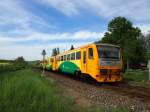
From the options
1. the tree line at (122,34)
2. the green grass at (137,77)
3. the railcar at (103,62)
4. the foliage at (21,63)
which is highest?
the tree line at (122,34)

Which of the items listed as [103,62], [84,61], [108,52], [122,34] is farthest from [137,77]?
[122,34]

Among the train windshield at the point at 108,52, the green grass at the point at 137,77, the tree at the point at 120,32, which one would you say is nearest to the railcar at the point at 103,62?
the train windshield at the point at 108,52

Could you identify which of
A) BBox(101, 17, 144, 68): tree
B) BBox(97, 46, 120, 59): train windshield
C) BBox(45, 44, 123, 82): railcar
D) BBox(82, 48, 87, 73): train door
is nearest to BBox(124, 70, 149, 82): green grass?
BBox(45, 44, 123, 82): railcar

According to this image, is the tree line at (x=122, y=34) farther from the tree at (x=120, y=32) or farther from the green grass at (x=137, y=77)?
the green grass at (x=137, y=77)

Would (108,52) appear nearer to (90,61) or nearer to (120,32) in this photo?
(90,61)

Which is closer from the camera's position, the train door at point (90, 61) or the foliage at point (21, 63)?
the train door at point (90, 61)

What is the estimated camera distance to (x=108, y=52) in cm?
2092

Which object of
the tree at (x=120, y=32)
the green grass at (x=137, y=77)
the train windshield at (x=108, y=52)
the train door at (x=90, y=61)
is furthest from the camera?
the tree at (x=120, y=32)

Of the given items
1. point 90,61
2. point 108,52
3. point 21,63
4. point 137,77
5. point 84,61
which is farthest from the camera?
point 21,63

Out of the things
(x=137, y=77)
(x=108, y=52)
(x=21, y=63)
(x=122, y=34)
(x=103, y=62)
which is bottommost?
(x=137, y=77)

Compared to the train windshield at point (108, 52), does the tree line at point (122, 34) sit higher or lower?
higher

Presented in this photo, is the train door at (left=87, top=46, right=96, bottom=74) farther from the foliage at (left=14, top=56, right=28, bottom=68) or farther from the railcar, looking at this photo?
the foliage at (left=14, top=56, right=28, bottom=68)

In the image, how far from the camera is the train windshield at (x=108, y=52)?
814 inches

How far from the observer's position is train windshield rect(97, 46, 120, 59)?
20672mm
